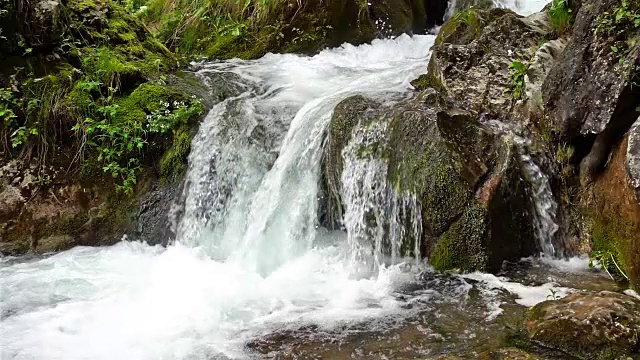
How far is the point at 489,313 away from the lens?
3.84m

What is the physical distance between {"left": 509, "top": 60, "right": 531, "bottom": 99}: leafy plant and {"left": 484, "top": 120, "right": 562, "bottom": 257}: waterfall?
64cm

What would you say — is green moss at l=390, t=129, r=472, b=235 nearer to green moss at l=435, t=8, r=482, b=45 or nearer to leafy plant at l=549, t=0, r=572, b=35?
leafy plant at l=549, t=0, r=572, b=35

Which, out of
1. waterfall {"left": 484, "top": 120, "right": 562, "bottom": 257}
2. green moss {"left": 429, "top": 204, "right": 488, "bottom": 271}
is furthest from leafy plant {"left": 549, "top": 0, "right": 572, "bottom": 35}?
green moss {"left": 429, "top": 204, "right": 488, "bottom": 271}

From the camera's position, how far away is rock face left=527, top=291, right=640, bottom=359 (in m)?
3.07

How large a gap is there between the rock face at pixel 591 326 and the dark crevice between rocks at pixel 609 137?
1.60m

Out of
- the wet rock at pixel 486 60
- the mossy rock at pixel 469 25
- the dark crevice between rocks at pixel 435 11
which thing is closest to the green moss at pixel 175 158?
the wet rock at pixel 486 60

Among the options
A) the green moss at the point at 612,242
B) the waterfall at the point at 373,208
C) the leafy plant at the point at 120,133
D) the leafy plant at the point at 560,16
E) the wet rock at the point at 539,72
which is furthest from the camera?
the leafy plant at the point at 120,133

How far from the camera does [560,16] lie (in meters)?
5.83

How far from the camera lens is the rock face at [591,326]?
10.1 feet

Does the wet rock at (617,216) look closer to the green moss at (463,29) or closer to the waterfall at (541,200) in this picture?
the waterfall at (541,200)

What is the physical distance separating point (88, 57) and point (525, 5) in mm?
8079

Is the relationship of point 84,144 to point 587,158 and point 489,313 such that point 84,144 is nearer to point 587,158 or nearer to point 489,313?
point 489,313

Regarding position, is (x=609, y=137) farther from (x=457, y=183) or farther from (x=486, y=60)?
(x=486, y=60)

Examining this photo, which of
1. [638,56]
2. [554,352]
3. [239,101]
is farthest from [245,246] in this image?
[638,56]
